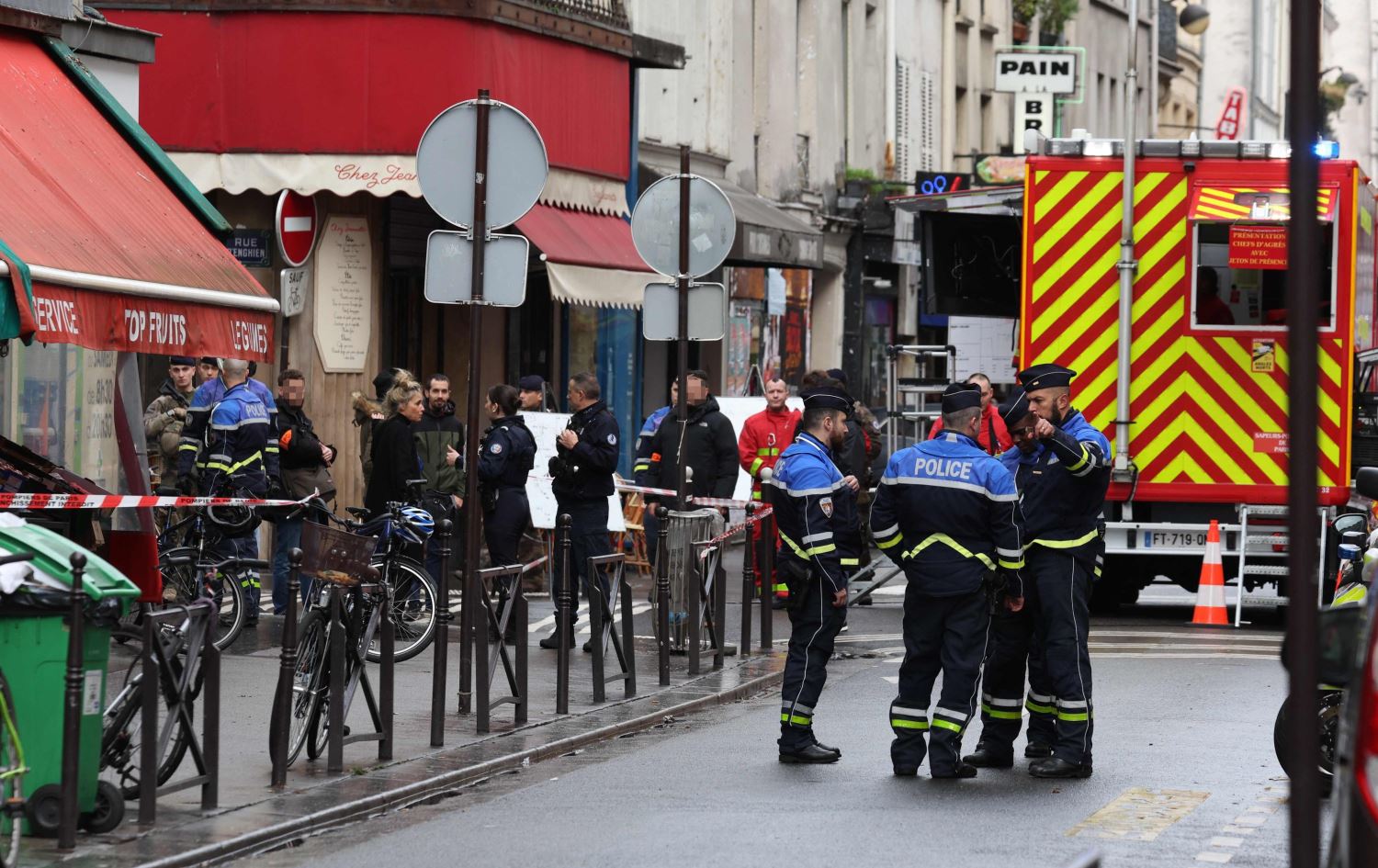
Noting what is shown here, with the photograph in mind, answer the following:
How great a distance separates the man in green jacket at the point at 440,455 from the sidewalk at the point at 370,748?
879 mm

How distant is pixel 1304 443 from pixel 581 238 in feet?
57.5

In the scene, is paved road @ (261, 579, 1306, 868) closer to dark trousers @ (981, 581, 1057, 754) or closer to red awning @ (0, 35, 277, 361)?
dark trousers @ (981, 581, 1057, 754)

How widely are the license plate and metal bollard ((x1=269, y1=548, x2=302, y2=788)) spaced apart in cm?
881

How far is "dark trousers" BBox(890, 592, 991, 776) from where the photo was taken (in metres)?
10.0

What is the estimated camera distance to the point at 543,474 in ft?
64.4

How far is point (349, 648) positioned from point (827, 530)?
2.19 meters

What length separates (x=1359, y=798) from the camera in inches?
186

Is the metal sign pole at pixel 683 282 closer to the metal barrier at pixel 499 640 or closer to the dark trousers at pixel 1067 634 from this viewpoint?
the metal barrier at pixel 499 640

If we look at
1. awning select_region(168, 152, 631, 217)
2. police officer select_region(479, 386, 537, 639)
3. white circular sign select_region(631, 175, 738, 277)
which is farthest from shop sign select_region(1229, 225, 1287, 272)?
awning select_region(168, 152, 631, 217)

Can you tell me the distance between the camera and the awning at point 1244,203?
16.3 metres

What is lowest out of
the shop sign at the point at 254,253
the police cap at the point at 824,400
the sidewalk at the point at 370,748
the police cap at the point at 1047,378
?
the sidewalk at the point at 370,748

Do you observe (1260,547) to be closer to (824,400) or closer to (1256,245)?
(1256,245)

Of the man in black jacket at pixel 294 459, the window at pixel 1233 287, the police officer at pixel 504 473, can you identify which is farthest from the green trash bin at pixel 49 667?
the window at pixel 1233 287

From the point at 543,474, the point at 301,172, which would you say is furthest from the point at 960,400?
the point at 301,172
